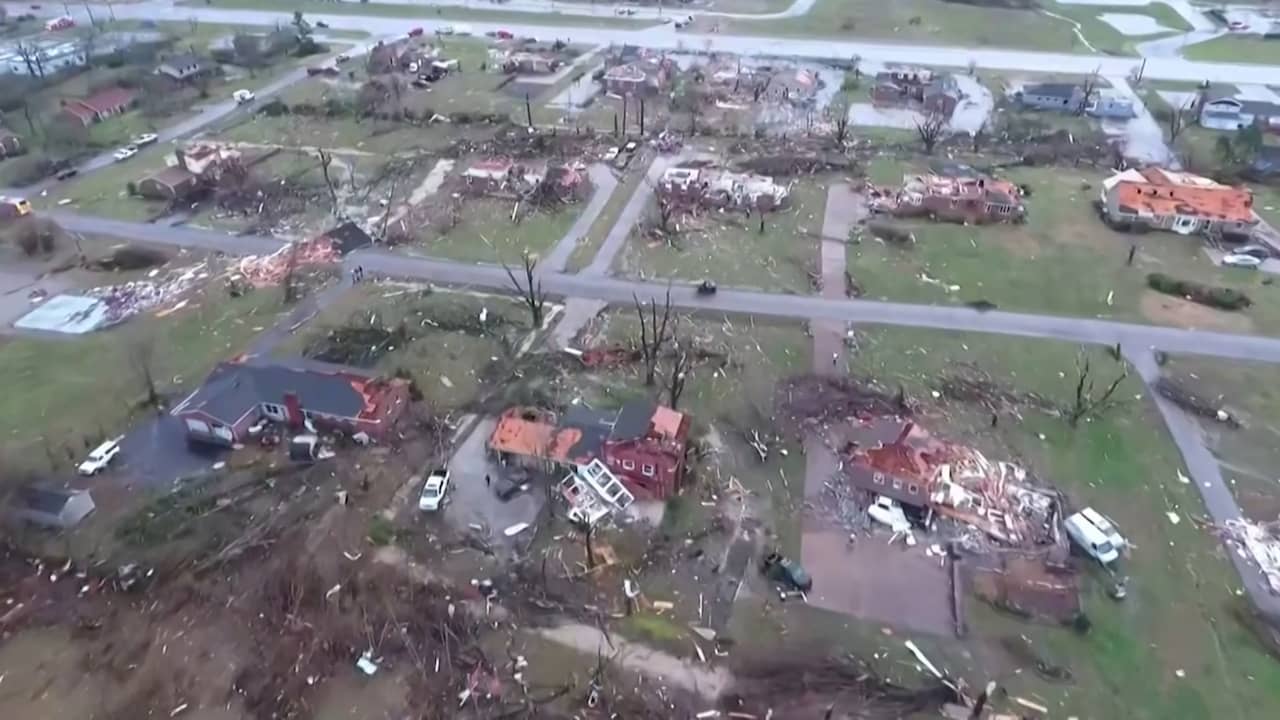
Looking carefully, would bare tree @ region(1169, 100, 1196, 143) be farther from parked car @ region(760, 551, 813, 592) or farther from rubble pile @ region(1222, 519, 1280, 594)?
parked car @ region(760, 551, 813, 592)

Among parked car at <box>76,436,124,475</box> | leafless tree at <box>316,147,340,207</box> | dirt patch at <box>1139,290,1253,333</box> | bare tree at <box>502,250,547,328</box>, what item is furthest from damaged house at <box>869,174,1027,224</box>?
parked car at <box>76,436,124,475</box>

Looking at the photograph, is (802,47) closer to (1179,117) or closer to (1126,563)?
A: (1179,117)

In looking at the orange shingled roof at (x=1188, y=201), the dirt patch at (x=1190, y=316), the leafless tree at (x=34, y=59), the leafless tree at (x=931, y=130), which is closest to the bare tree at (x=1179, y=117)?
the orange shingled roof at (x=1188, y=201)

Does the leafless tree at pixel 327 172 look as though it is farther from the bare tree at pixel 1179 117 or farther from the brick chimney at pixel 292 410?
the bare tree at pixel 1179 117

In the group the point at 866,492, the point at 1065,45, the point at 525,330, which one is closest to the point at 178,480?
the point at 525,330

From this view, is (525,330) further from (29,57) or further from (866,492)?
(29,57)
